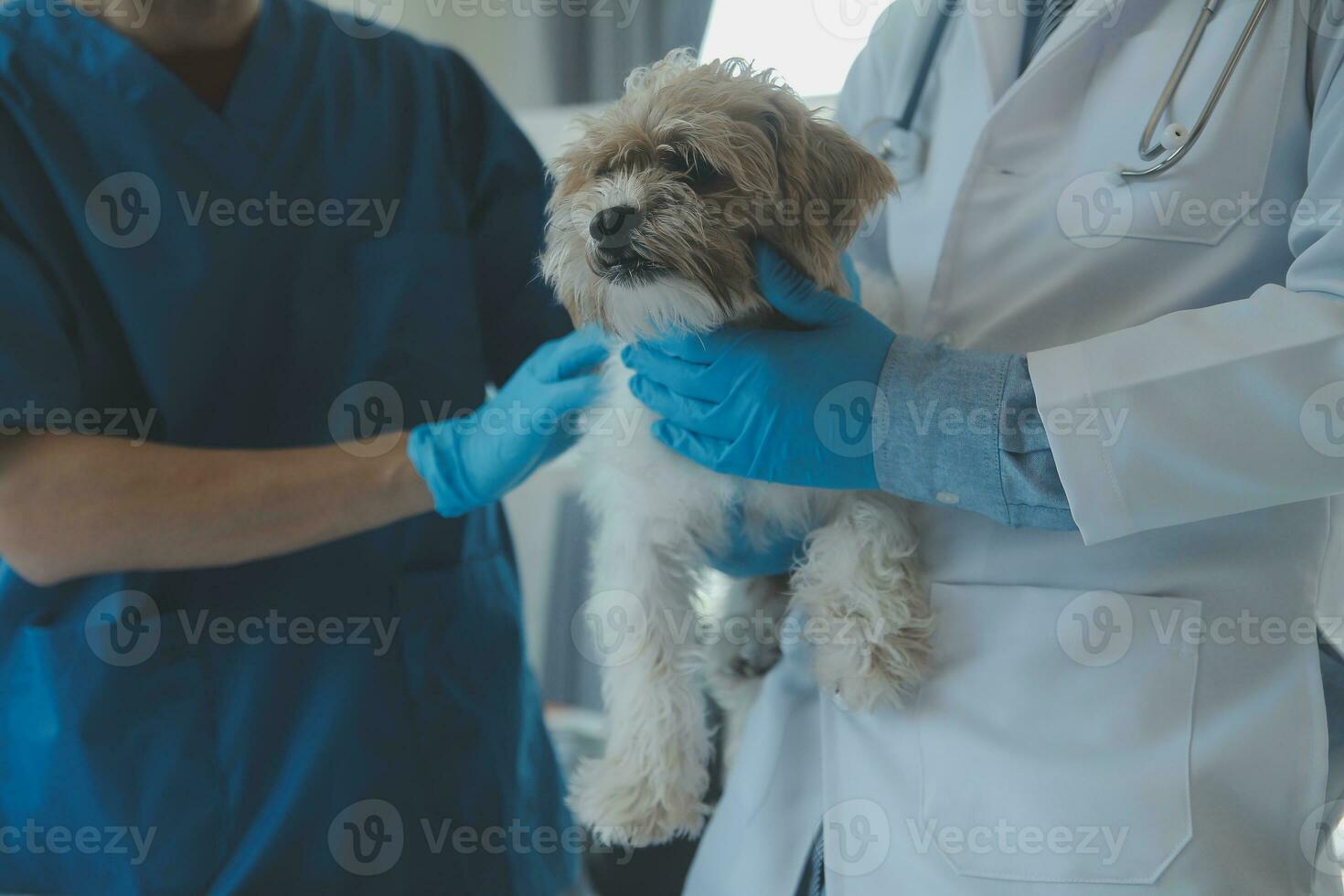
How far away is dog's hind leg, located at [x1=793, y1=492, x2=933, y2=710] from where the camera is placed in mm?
1238

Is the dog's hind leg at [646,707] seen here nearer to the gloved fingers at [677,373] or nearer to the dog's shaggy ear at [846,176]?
the gloved fingers at [677,373]

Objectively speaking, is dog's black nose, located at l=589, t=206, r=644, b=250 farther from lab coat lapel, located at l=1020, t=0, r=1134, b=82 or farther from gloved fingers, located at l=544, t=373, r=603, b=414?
lab coat lapel, located at l=1020, t=0, r=1134, b=82

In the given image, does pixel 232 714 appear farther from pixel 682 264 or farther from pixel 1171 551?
pixel 1171 551

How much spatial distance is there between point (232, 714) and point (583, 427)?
73 centimetres

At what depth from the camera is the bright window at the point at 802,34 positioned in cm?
178

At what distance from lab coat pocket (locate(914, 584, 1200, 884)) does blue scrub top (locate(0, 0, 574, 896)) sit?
2.72 ft

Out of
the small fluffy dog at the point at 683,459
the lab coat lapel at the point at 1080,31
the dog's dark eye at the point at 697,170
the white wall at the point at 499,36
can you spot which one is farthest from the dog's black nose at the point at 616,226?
the white wall at the point at 499,36

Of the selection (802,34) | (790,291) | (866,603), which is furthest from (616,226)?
(802,34)

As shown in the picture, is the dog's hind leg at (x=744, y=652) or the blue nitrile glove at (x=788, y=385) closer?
the blue nitrile glove at (x=788, y=385)

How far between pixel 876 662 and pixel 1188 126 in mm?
821

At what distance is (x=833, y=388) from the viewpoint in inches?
47.7

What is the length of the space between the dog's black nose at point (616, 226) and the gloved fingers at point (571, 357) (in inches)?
10.3

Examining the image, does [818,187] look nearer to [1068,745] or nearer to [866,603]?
[866,603]

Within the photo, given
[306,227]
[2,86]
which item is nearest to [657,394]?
[306,227]
